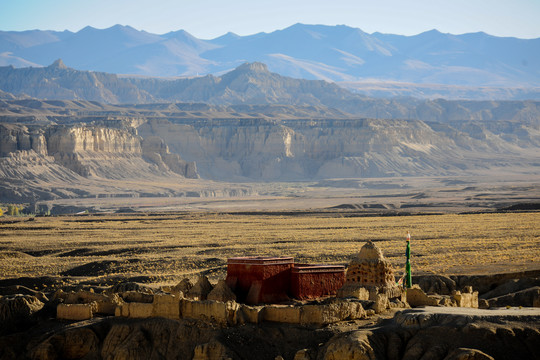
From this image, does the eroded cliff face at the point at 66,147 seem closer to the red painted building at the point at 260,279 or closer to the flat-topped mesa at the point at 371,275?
the red painted building at the point at 260,279

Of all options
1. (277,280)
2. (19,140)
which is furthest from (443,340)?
(19,140)

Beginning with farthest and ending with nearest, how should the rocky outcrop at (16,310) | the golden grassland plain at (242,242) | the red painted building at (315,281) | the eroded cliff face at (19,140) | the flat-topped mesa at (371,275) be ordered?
the eroded cliff face at (19,140), the golden grassland plain at (242,242), the red painted building at (315,281), the rocky outcrop at (16,310), the flat-topped mesa at (371,275)

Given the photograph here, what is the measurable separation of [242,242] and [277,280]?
156 feet

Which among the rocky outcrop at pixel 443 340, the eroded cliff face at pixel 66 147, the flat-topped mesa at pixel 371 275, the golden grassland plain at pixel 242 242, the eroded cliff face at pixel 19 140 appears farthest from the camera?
the eroded cliff face at pixel 66 147

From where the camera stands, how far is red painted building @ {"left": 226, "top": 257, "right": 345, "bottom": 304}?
111ft

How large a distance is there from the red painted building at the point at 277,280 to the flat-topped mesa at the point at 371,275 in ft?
2.63

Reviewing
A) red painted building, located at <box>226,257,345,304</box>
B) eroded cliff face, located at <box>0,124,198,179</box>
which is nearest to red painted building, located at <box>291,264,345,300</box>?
red painted building, located at <box>226,257,345,304</box>

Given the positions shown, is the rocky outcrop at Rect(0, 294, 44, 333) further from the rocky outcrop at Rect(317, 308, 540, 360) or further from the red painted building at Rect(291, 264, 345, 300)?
the rocky outcrop at Rect(317, 308, 540, 360)

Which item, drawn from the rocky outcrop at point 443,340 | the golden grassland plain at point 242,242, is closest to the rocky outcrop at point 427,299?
the rocky outcrop at point 443,340

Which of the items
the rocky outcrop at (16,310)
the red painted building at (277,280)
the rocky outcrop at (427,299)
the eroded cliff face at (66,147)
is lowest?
the eroded cliff face at (66,147)

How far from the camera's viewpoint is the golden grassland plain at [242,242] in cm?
5994

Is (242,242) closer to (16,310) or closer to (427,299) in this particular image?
(16,310)

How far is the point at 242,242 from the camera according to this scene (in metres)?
81.6

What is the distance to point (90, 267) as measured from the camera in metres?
62.8
